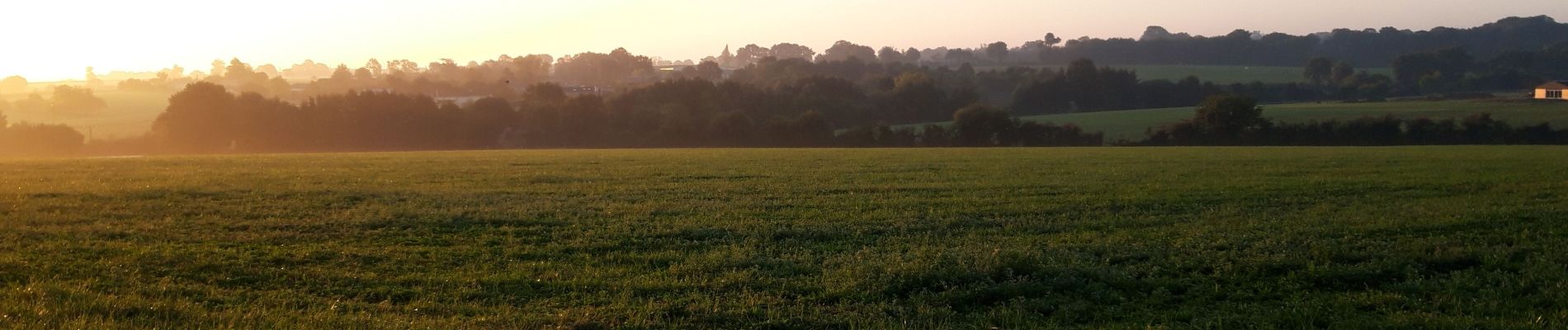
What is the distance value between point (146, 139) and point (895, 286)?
71269mm

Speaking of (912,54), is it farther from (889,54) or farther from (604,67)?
(604,67)

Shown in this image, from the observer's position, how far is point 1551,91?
79.2m

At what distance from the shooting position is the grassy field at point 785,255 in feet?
26.3

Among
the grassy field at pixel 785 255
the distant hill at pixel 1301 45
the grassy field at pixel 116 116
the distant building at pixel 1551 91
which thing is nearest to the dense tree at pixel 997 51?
the distant hill at pixel 1301 45

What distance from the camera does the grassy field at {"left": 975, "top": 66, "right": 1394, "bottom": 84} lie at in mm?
107625

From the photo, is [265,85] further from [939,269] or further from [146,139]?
[939,269]

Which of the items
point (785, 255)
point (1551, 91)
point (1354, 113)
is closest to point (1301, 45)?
point (1551, 91)

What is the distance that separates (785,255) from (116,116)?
8899 cm

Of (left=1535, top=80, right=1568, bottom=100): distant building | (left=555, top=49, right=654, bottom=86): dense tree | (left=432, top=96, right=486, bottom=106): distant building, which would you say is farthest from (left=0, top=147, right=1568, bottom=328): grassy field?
→ (left=555, top=49, right=654, bottom=86): dense tree

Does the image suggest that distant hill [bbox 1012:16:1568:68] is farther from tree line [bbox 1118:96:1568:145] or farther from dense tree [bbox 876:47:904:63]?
tree line [bbox 1118:96:1568:145]

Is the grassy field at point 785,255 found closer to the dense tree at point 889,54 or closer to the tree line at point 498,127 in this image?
the tree line at point 498,127

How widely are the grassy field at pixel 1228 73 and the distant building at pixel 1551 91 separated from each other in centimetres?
2461

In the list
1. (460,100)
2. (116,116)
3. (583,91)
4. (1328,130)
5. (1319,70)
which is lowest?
(1328,130)

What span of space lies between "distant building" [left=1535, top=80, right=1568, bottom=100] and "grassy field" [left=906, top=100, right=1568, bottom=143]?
5290 millimetres
